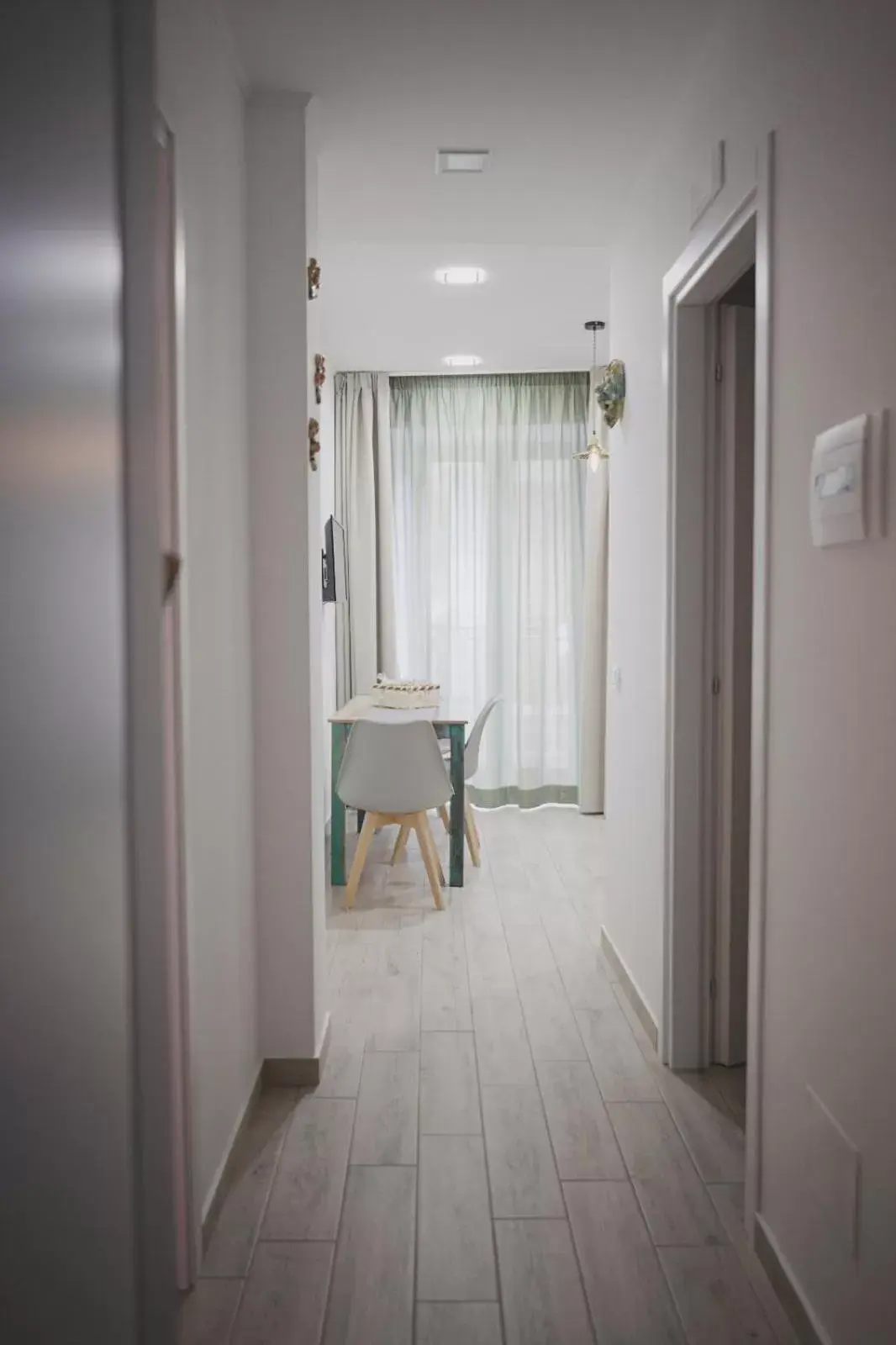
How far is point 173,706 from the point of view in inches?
67.8

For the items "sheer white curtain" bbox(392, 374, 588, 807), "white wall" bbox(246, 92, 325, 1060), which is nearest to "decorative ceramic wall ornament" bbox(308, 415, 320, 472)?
"white wall" bbox(246, 92, 325, 1060)

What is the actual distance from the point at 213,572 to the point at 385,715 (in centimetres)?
242

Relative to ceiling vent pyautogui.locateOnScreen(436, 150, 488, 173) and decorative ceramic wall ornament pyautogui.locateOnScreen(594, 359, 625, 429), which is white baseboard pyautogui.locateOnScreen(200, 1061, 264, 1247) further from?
ceiling vent pyautogui.locateOnScreen(436, 150, 488, 173)

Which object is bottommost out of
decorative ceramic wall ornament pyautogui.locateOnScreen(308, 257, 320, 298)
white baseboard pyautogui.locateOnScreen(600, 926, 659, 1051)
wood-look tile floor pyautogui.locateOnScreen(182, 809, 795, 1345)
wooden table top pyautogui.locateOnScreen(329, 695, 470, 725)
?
wood-look tile floor pyautogui.locateOnScreen(182, 809, 795, 1345)

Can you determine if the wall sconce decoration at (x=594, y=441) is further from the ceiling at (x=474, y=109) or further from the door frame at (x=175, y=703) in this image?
the door frame at (x=175, y=703)

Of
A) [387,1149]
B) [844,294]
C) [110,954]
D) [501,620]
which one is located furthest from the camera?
[501,620]

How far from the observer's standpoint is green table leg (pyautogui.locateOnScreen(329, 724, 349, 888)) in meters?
4.46

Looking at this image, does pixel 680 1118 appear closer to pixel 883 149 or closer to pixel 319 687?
pixel 319 687

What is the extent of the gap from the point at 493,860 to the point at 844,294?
150 inches

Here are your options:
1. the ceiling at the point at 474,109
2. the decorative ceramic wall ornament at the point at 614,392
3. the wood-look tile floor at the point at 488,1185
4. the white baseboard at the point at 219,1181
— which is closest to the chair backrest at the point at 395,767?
the wood-look tile floor at the point at 488,1185

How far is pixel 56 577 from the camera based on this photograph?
47 cm

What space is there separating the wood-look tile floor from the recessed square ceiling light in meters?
2.83

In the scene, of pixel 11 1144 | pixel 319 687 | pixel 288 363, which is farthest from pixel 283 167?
pixel 11 1144

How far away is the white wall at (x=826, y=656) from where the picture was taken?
1.34 metres
